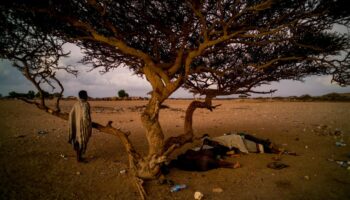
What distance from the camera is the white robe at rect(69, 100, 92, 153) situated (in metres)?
6.27

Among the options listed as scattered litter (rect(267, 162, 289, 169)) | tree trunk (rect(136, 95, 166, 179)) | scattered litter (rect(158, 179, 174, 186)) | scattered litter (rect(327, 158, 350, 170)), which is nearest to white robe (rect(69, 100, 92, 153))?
tree trunk (rect(136, 95, 166, 179))

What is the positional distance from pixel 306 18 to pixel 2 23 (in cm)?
629

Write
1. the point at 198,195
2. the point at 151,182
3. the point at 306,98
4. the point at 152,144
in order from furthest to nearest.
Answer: the point at 306,98, the point at 152,144, the point at 151,182, the point at 198,195

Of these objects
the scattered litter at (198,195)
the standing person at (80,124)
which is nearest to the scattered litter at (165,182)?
the scattered litter at (198,195)

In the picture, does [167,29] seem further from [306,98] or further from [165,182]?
[306,98]

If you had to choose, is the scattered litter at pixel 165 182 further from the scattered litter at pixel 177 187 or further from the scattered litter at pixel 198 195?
the scattered litter at pixel 198 195

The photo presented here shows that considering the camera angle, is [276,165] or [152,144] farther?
[276,165]

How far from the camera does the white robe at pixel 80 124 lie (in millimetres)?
Result: 6266

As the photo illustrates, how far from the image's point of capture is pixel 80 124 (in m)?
6.26

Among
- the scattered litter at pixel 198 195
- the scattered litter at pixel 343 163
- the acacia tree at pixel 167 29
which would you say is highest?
the acacia tree at pixel 167 29

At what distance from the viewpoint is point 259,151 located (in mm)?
7598

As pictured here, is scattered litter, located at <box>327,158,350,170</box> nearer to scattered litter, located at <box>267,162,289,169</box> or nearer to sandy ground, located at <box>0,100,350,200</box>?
sandy ground, located at <box>0,100,350,200</box>

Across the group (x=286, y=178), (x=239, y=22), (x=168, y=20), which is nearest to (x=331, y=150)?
(x=286, y=178)

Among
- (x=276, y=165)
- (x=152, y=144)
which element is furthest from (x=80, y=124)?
(x=276, y=165)
